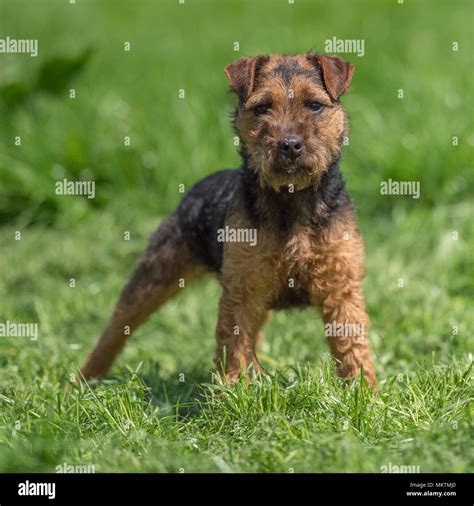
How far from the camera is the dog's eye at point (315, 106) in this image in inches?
217

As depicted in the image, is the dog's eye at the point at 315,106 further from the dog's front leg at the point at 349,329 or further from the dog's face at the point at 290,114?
the dog's front leg at the point at 349,329

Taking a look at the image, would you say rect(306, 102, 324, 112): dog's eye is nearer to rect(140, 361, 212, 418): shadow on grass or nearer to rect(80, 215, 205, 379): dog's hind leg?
rect(80, 215, 205, 379): dog's hind leg

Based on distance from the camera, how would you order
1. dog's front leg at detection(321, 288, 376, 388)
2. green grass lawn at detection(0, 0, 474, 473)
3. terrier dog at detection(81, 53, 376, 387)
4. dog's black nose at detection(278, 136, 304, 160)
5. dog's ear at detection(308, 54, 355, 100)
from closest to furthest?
1. green grass lawn at detection(0, 0, 474, 473)
2. dog's black nose at detection(278, 136, 304, 160)
3. terrier dog at detection(81, 53, 376, 387)
4. dog's ear at detection(308, 54, 355, 100)
5. dog's front leg at detection(321, 288, 376, 388)

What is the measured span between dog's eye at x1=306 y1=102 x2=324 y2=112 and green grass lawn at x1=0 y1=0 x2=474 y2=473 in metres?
1.56

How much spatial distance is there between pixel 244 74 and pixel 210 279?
1934 millimetres

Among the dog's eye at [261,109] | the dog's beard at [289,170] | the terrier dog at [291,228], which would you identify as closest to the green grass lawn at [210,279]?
the terrier dog at [291,228]

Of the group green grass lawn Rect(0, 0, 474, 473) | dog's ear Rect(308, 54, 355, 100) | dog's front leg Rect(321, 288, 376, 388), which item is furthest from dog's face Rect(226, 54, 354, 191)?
green grass lawn Rect(0, 0, 474, 473)

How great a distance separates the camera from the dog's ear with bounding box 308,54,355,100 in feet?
18.5

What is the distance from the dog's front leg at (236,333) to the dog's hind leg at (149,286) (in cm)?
106

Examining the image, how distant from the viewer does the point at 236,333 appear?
5703mm

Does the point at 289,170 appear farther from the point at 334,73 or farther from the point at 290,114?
the point at 334,73

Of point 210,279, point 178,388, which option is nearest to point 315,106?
point 210,279

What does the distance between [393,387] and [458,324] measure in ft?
5.06

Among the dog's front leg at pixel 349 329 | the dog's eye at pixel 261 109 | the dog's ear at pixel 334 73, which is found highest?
the dog's ear at pixel 334 73
